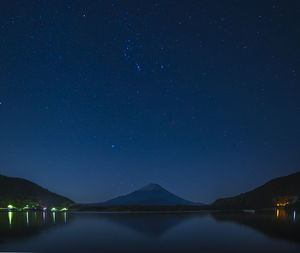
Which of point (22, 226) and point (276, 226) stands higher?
point (22, 226)

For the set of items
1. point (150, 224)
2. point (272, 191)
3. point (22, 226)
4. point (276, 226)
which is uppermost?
point (22, 226)

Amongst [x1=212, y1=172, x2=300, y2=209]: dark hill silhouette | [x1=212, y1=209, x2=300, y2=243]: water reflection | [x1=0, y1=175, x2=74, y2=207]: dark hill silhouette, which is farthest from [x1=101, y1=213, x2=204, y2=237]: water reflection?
[x1=0, y1=175, x2=74, y2=207]: dark hill silhouette

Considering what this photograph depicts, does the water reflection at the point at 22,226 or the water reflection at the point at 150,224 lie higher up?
the water reflection at the point at 22,226

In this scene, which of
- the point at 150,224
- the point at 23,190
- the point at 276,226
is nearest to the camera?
the point at 276,226

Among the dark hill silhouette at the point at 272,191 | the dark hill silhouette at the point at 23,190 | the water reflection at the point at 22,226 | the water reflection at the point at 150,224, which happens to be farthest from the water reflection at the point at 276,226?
the dark hill silhouette at the point at 23,190

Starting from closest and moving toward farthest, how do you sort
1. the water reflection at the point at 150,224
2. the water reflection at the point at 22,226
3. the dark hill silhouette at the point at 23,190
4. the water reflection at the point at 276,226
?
the water reflection at the point at 276,226 < the water reflection at the point at 22,226 < the water reflection at the point at 150,224 < the dark hill silhouette at the point at 23,190

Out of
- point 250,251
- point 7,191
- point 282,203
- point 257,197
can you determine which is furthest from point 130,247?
point 7,191

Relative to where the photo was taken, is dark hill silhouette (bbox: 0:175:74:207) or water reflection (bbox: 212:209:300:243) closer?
water reflection (bbox: 212:209:300:243)

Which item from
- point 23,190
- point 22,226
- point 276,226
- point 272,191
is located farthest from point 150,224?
point 23,190

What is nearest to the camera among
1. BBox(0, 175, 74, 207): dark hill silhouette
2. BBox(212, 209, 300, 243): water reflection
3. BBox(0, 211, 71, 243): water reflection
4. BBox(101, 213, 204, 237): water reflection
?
BBox(212, 209, 300, 243): water reflection

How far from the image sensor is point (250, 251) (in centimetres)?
1124

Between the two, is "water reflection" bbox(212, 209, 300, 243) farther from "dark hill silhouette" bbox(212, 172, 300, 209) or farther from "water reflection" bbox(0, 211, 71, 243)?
"dark hill silhouette" bbox(212, 172, 300, 209)

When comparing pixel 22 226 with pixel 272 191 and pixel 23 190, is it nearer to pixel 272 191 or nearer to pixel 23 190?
pixel 272 191

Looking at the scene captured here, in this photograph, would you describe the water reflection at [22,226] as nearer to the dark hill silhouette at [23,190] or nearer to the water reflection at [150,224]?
the water reflection at [150,224]
